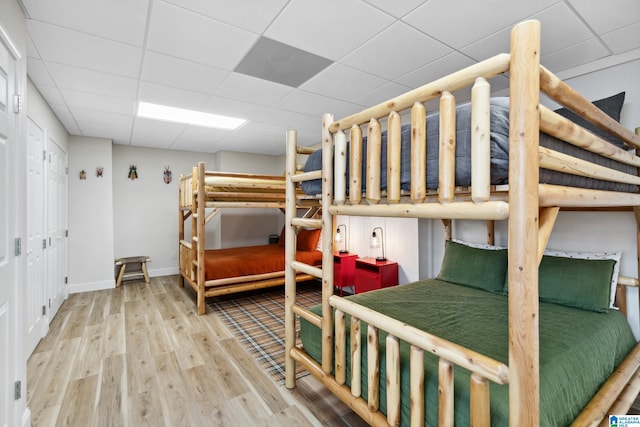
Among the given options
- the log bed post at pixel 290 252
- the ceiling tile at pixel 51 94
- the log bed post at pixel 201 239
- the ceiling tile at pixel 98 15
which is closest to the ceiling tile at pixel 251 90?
the ceiling tile at pixel 98 15

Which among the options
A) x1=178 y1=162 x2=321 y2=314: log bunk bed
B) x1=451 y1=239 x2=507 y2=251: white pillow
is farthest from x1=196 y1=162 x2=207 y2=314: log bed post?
x1=451 y1=239 x2=507 y2=251: white pillow

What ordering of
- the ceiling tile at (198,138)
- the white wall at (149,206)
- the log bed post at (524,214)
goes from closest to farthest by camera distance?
the log bed post at (524,214) → the ceiling tile at (198,138) → the white wall at (149,206)

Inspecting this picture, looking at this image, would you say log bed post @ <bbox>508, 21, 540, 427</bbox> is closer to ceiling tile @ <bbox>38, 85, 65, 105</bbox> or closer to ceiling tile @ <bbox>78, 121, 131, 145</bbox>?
ceiling tile @ <bbox>38, 85, 65, 105</bbox>

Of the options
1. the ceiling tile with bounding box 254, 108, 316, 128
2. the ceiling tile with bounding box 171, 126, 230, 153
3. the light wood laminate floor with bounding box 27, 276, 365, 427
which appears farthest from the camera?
the ceiling tile with bounding box 171, 126, 230, 153

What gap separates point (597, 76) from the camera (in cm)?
229

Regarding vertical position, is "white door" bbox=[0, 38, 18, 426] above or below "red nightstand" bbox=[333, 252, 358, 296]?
above

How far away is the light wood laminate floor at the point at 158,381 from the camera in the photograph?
1.78 meters

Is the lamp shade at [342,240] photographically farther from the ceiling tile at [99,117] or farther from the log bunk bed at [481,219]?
the ceiling tile at [99,117]

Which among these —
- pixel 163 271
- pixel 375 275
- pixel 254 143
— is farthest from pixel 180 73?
pixel 163 271

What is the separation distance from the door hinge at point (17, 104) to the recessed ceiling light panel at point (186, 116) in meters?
1.59

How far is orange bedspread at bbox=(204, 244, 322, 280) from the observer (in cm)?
375

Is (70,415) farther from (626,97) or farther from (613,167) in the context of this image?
(626,97)

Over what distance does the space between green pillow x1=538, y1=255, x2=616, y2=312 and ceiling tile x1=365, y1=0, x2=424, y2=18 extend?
208 centimetres
